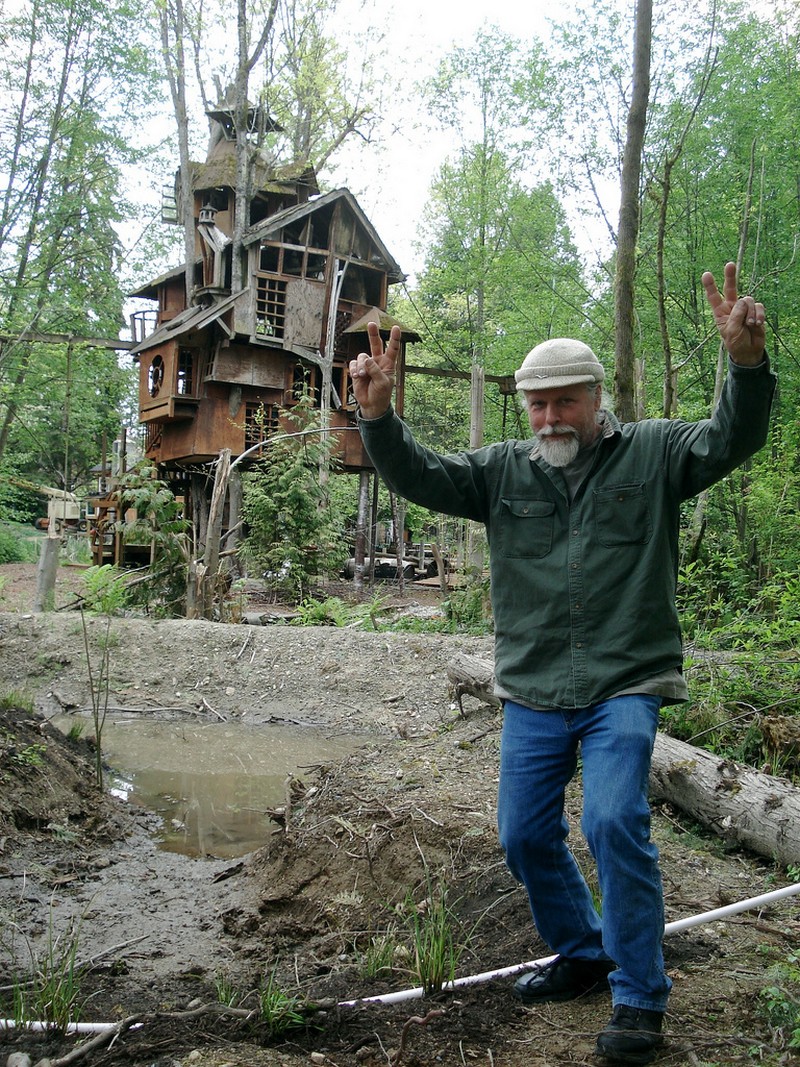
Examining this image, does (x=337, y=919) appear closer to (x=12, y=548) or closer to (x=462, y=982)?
(x=462, y=982)

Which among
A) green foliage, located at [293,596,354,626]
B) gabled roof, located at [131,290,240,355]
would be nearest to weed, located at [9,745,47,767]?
green foliage, located at [293,596,354,626]

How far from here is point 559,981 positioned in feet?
11.5

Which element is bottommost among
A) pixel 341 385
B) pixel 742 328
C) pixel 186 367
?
pixel 742 328

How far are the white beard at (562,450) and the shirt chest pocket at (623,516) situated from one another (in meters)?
0.19

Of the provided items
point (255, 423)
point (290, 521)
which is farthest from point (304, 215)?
point (290, 521)

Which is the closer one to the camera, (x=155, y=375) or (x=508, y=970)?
(x=508, y=970)

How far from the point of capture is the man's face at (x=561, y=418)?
11.6 ft

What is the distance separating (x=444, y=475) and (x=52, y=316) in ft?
87.0

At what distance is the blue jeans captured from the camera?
10.0ft

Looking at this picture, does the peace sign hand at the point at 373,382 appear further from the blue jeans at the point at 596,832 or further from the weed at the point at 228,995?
the weed at the point at 228,995

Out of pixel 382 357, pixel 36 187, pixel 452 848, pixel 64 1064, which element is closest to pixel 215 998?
pixel 64 1064

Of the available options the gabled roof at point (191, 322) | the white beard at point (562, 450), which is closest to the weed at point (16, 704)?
the white beard at point (562, 450)

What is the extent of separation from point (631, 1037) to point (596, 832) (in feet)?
2.04

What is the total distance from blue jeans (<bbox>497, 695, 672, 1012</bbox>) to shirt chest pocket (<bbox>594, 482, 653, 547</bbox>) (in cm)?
57
